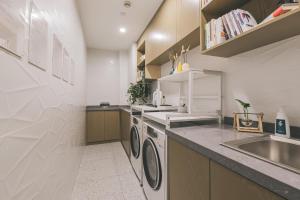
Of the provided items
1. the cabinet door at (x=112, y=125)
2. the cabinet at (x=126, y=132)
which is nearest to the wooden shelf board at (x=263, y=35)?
the cabinet at (x=126, y=132)

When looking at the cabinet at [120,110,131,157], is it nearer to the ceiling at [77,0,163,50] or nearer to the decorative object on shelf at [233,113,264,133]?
the ceiling at [77,0,163,50]

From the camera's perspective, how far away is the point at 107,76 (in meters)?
4.28

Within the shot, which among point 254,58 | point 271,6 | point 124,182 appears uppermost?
point 271,6

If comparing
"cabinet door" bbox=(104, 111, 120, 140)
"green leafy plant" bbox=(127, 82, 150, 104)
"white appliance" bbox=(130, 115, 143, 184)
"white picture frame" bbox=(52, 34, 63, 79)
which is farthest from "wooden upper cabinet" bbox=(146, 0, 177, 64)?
"cabinet door" bbox=(104, 111, 120, 140)

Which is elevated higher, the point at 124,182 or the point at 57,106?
the point at 57,106

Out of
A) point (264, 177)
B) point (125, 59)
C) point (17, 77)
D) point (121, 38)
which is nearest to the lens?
point (264, 177)

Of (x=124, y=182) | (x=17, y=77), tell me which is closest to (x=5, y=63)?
(x=17, y=77)

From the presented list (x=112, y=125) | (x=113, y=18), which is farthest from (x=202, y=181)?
(x=112, y=125)

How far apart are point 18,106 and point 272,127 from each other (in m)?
1.47

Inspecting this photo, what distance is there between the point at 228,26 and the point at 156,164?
1253 mm

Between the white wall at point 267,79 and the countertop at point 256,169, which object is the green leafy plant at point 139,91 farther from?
the countertop at point 256,169

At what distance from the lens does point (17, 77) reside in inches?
24.0

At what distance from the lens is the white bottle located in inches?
35.1

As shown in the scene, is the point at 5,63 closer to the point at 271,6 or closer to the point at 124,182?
the point at 271,6
